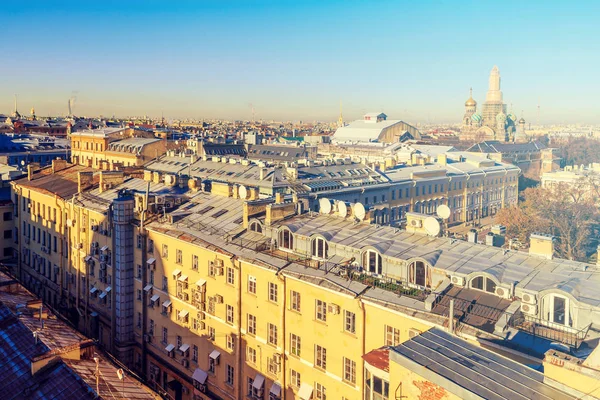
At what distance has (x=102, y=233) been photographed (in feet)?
96.0

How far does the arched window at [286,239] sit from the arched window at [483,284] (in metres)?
7.25

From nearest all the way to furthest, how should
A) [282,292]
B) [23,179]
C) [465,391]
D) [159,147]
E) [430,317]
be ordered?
[465,391]
[430,317]
[282,292]
[23,179]
[159,147]

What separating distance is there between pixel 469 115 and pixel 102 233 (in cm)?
12832

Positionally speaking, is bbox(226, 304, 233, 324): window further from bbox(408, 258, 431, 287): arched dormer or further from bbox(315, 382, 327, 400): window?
bbox(408, 258, 431, 287): arched dormer

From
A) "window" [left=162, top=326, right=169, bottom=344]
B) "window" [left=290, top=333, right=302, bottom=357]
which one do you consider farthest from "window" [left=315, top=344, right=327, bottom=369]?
"window" [left=162, top=326, right=169, bottom=344]

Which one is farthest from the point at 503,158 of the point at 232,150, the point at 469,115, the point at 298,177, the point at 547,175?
the point at 469,115

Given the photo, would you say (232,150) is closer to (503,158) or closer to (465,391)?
(503,158)

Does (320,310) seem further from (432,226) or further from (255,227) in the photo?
(255,227)

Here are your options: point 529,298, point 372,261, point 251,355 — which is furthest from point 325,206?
point 529,298

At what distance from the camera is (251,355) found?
68.7 feet

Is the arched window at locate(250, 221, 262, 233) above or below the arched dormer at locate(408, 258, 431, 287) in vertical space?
above

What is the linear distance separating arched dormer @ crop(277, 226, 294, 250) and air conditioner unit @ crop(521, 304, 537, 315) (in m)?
8.94

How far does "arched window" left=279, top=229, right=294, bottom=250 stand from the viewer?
21.3 meters

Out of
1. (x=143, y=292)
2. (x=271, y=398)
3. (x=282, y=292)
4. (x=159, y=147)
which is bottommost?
(x=271, y=398)
